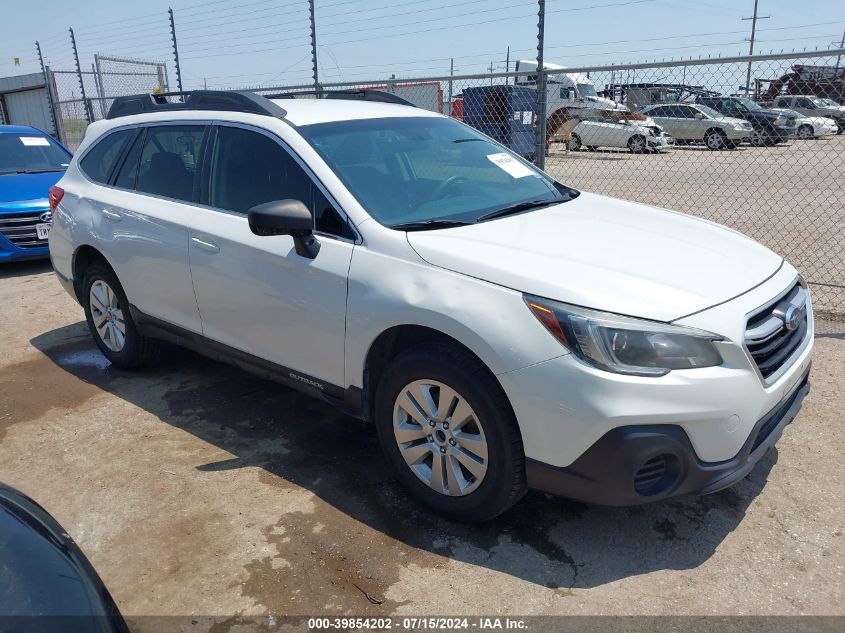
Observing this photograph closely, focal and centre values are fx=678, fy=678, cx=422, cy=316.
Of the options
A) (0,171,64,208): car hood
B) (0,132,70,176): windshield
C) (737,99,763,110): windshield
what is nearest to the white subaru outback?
(0,171,64,208): car hood

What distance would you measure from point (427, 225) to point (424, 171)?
0.65 metres

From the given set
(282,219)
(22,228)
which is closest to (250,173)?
(282,219)

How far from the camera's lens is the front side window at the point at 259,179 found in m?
3.27

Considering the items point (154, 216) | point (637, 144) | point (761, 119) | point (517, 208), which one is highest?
point (517, 208)

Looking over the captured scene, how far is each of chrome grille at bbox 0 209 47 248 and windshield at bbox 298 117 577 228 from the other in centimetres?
575

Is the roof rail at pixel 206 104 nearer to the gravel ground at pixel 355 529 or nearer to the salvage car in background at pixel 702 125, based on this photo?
the gravel ground at pixel 355 529

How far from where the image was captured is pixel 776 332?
8.89 ft

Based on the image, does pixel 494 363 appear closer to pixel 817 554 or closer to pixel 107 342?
pixel 817 554

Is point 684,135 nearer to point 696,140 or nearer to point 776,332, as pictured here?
point 696,140

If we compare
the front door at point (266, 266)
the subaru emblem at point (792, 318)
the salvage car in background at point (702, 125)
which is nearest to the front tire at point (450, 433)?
the front door at point (266, 266)

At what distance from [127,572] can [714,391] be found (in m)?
2.42

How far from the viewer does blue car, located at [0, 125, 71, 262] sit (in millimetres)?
7680

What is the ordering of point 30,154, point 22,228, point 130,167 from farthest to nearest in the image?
point 30,154
point 22,228
point 130,167

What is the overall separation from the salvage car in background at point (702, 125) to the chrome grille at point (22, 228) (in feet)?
38.3
